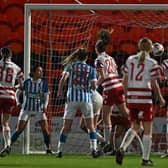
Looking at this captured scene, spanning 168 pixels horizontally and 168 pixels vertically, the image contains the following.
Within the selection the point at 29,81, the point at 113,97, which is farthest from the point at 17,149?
the point at 113,97

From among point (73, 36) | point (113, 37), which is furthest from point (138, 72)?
point (113, 37)

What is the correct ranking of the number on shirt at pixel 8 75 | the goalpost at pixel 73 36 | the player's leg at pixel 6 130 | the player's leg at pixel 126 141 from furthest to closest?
the goalpost at pixel 73 36, the player's leg at pixel 6 130, the number on shirt at pixel 8 75, the player's leg at pixel 126 141

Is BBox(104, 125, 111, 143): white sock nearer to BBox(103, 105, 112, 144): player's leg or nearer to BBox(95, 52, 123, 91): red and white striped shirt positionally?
BBox(103, 105, 112, 144): player's leg

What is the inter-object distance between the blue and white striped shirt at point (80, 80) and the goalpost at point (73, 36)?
2676mm

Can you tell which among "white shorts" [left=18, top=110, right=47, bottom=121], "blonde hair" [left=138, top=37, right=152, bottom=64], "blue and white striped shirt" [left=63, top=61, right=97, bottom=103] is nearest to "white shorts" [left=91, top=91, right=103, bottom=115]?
"blue and white striped shirt" [left=63, top=61, right=97, bottom=103]

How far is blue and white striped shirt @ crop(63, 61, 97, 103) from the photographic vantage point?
45.3ft

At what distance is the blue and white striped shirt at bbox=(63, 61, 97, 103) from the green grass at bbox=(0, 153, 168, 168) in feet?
3.56

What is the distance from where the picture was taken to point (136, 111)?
12125mm

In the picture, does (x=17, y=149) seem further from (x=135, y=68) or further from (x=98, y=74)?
(x=135, y=68)

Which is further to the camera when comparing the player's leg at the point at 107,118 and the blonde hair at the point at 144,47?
the player's leg at the point at 107,118

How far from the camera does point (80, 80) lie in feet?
45.5

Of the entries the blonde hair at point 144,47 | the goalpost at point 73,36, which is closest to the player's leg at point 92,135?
the blonde hair at point 144,47

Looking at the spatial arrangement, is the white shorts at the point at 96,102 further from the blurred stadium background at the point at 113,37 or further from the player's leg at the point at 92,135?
the blurred stadium background at the point at 113,37

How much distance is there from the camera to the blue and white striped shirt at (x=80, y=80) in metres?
13.8
